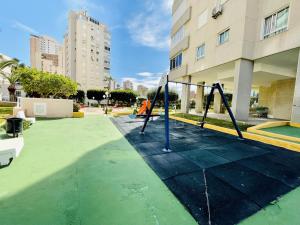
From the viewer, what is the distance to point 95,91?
47.2 metres

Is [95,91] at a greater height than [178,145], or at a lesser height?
greater

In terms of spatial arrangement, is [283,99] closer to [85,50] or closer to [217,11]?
[217,11]

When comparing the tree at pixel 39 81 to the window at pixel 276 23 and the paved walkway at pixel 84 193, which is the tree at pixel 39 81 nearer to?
the paved walkway at pixel 84 193

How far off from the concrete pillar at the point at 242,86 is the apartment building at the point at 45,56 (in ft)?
299

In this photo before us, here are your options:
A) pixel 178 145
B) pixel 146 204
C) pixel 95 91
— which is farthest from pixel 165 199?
pixel 95 91

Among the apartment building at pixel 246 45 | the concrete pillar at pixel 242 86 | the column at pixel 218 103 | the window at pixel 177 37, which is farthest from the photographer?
the column at pixel 218 103

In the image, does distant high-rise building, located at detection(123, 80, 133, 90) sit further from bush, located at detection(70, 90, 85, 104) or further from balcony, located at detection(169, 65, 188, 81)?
balcony, located at detection(169, 65, 188, 81)

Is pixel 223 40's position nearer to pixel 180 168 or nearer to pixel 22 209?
pixel 180 168

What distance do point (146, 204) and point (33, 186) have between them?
239cm

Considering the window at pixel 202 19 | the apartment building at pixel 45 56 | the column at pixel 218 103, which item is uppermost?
the apartment building at pixel 45 56

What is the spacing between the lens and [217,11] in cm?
1305

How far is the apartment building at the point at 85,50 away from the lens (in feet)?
195

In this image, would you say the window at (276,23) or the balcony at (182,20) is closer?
the window at (276,23)

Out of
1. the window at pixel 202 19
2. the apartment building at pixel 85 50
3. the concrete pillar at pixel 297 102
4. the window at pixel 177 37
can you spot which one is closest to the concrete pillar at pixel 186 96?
the window at pixel 177 37
